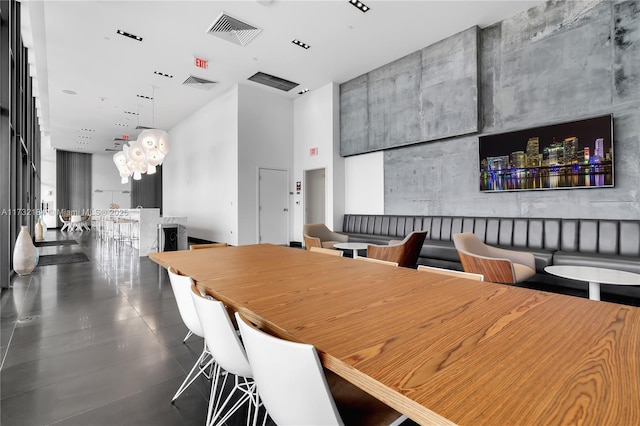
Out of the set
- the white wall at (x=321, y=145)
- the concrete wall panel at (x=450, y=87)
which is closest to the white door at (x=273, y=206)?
the white wall at (x=321, y=145)

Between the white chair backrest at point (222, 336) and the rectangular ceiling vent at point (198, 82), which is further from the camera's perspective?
the rectangular ceiling vent at point (198, 82)

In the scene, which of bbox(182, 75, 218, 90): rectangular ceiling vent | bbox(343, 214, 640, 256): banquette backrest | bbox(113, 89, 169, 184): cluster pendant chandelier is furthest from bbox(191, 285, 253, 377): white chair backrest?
bbox(182, 75, 218, 90): rectangular ceiling vent

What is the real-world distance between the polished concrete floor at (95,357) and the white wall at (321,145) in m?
4.28

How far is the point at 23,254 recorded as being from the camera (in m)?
4.74

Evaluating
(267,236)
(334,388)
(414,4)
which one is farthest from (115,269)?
(414,4)

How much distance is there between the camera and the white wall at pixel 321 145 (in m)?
7.39

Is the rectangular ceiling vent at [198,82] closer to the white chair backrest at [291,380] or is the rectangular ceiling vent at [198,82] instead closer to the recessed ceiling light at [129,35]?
the recessed ceiling light at [129,35]

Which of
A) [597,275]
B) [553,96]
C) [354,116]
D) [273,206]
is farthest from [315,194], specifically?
[597,275]

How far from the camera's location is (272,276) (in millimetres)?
1634

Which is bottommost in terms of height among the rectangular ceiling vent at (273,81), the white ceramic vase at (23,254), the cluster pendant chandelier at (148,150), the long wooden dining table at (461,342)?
the white ceramic vase at (23,254)

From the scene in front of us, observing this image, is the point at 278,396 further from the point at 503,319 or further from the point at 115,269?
the point at 115,269

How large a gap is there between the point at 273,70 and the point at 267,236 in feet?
13.1

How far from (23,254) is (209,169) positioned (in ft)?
15.7

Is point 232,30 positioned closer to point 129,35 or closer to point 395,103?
point 129,35
